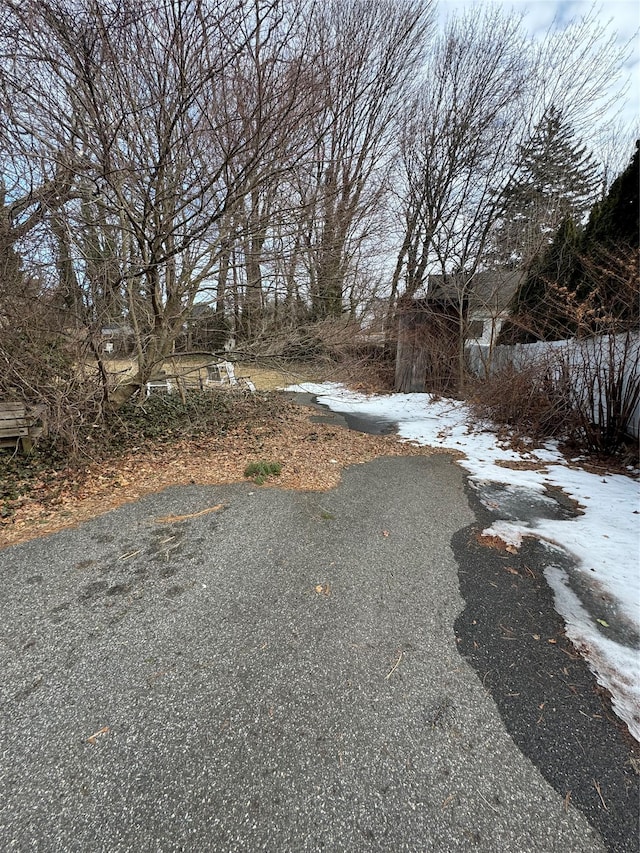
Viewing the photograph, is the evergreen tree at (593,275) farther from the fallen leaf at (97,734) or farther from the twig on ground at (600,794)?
the fallen leaf at (97,734)

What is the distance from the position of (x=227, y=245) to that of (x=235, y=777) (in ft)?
18.4

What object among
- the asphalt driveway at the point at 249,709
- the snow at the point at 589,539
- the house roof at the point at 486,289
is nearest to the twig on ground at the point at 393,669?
the asphalt driveway at the point at 249,709

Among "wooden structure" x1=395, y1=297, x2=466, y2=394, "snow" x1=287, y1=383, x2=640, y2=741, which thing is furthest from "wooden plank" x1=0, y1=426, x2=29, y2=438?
"wooden structure" x1=395, y1=297, x2=466, y2=394

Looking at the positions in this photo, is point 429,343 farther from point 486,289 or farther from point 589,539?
point 589,539

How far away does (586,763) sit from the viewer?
1376 millimetres

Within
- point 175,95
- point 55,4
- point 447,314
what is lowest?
point 447,314

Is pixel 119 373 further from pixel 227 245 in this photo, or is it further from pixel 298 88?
pixel 298 88

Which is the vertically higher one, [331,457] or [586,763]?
[331,457]

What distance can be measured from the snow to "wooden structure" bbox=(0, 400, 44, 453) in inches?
200

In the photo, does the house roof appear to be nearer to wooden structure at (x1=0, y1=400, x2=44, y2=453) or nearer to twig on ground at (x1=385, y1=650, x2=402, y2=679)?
twig on ground at (x1=385, y1=650, x2=402, y2=679)

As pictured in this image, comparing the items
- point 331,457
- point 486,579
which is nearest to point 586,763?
point 486,579

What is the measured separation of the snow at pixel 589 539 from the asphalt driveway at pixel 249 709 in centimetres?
68

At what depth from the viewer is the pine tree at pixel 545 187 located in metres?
9.66

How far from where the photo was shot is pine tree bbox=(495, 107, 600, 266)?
9.66m
